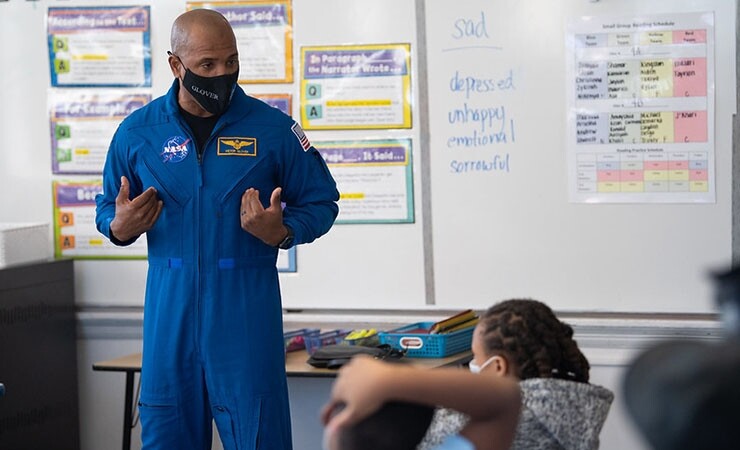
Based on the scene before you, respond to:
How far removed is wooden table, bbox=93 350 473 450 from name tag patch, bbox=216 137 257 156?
0.83m

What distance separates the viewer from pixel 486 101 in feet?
12.2

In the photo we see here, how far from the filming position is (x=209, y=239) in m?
2.64

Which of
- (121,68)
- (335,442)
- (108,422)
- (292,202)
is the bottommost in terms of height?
(108,422)

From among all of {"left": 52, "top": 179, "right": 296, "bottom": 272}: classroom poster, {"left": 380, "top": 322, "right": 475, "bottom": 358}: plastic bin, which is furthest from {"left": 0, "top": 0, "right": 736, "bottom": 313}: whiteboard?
{"left": 52, "top": 179, "right": 296, "bottom": 272}: classroom poster

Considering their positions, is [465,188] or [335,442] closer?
[335,442]

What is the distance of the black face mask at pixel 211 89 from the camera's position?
269 centimetres

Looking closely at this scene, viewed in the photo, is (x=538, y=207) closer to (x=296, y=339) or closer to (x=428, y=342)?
(x=428, y=342)

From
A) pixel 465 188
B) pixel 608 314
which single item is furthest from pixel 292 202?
pixel 608 314

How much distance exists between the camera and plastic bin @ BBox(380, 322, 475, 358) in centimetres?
337

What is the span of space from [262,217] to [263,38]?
60.0 inches

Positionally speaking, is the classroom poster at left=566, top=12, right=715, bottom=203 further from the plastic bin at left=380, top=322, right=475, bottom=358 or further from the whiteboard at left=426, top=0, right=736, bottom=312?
the plastic bin at left=380, top=322, right=475, bottom=358

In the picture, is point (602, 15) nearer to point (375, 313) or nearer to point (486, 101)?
point (486, 101)

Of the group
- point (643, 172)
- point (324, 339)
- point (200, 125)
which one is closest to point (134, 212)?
point (200, 125)

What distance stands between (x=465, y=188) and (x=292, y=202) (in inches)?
43.2
